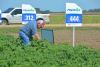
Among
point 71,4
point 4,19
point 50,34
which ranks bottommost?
point 4,19

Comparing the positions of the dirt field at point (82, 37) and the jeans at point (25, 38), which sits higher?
the jeans at point (25, 38)

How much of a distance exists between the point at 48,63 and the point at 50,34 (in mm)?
8962

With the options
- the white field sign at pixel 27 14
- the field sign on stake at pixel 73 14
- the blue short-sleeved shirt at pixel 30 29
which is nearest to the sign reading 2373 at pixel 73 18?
the field sign on stake at pixel 73 14

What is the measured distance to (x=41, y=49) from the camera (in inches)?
575

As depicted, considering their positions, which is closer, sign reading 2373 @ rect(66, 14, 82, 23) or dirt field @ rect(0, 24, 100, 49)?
sign reading 2373 @ rect(66, 14, 82, 23)

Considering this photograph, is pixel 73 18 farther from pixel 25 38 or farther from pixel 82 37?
pixel 82 37

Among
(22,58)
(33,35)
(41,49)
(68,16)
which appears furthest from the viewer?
(68,16)

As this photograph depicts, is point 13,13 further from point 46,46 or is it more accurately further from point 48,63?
point 48,63

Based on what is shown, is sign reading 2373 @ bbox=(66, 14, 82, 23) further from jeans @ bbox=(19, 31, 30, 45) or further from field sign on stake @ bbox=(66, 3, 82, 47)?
jeans @ bbox=(19, 31, 30, 45)

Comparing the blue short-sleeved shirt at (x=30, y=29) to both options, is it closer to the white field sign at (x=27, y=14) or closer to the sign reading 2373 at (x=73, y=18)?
the sign reading 2373 at (x=73, y=18)

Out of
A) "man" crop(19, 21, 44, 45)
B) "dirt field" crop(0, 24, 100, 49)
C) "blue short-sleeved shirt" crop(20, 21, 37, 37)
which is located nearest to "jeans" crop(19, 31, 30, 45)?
"man" crop(19, 21, 44, 45)

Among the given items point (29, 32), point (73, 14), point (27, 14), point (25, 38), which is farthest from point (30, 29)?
point (27, 14)

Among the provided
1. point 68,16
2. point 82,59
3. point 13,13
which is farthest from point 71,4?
point 13,13

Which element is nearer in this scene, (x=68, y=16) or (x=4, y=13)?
(x=68, y=16)
